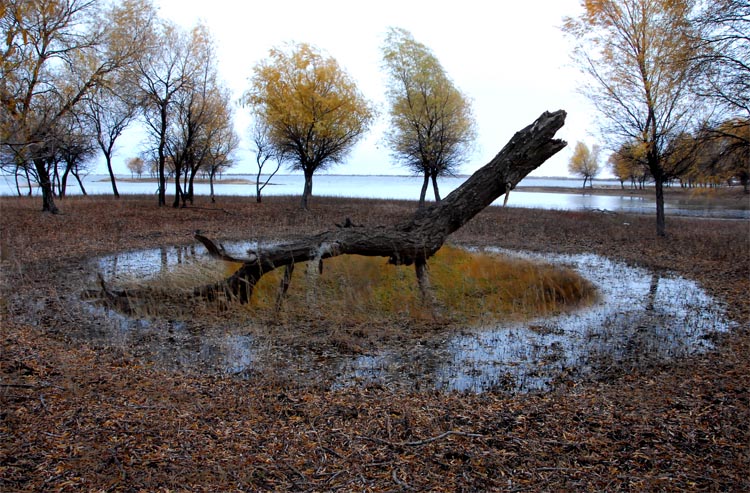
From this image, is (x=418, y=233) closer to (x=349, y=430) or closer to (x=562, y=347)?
(x=562, y=347)

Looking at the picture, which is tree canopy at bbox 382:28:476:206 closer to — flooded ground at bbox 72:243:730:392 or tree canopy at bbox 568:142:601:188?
flooded ground at bbox 72:243:730:392

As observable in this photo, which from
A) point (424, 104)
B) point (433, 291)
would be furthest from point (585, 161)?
point (433, 291)

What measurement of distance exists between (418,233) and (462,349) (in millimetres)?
2827

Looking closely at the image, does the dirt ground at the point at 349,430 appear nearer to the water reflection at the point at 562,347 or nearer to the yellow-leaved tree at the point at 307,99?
the water reflection at the point at 562,347

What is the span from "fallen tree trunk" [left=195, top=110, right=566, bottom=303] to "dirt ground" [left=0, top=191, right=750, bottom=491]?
8.39 feet

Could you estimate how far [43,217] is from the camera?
62.9 feet

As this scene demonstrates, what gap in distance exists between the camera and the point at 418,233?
8641mm

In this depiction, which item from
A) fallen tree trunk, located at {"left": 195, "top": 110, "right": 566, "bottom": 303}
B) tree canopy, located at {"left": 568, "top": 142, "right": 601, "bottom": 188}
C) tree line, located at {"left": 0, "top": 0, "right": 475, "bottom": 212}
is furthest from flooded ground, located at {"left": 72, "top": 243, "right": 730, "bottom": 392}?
tree canopy, located at {"left": 568, "top": 142, "right": 601, "bottom": 188}

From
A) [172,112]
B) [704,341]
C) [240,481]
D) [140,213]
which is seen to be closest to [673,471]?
[240,481]

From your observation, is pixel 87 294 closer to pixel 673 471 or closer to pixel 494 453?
pixel 494 453

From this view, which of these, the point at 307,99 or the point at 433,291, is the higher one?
the point at 307,99

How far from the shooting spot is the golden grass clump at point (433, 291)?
7789 mm

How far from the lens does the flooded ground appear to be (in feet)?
17.6

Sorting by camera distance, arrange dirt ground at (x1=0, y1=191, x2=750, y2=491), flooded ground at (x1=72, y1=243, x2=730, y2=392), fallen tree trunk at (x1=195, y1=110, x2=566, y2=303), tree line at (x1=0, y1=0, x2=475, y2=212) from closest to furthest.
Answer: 1. dirt ground at (x1=0, y1=191, x2=750, y2=491)
2. flooded ground at (x1=72, y1=243, x2=730, y2=392)
3. fallen tree trunk at (x1=195, y1=110, x2=566, y2=303)
4. tree line at (x1=0, y1=0, x2=475, y2=212)
